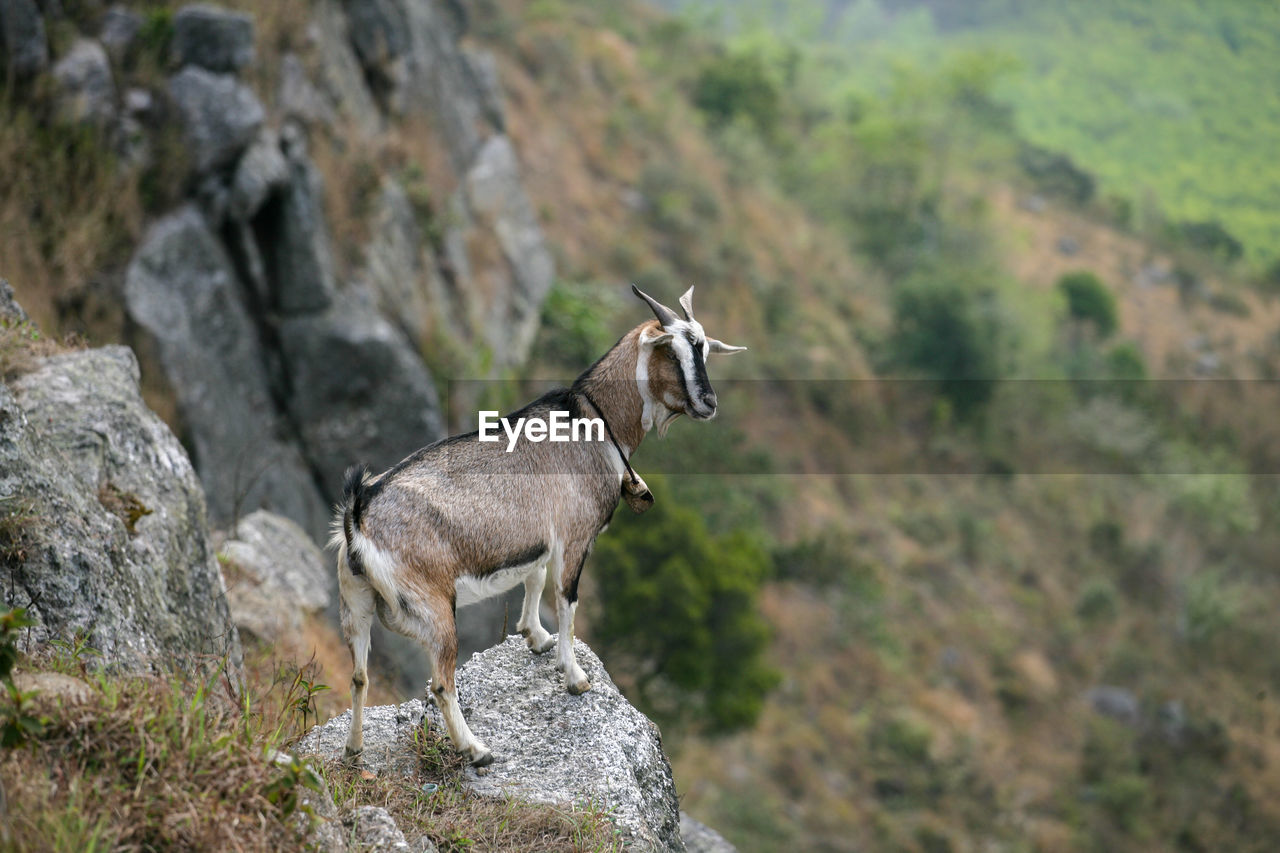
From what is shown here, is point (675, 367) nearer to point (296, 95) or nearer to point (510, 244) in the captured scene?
point (296, 95)

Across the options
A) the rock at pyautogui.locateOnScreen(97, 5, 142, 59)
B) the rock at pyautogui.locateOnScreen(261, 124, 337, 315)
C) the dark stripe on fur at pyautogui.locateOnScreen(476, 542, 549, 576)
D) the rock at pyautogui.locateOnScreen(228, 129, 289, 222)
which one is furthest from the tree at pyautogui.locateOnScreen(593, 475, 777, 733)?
the dark stripe on fur at pyautogui.locateOnScreen(476, 542, 549, 576)

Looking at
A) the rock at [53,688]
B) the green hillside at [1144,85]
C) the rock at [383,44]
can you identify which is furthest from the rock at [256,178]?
the green hillside at [1144,85]

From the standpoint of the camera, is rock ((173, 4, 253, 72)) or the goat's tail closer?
the goat's tail

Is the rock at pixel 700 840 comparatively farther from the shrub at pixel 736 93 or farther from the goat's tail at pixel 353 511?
the shrub at pixel 736 93

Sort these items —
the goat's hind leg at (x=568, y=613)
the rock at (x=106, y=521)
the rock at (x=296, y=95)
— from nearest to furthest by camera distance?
the rock at (x=106, y=521) < the goat's hind leg at (x=568, y=613) < the rock at (x=296, y=95)

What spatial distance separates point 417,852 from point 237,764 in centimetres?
120

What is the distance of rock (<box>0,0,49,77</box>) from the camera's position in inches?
534

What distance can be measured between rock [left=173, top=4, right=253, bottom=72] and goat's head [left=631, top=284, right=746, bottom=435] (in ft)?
39.8

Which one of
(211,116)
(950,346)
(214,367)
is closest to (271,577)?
(214,367)

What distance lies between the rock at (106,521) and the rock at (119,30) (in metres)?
9.09

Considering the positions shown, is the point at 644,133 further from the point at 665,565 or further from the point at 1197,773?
the point at 1197,773

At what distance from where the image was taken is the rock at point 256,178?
50.8ft

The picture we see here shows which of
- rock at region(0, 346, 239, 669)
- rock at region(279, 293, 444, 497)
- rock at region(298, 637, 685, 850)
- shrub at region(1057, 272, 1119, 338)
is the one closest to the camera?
rock at region(0, 346, 239, 669)

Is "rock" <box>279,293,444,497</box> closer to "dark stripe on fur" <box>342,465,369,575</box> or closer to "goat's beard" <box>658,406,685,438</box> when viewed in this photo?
"goat's beard" <box>658,406,685,438</box>
